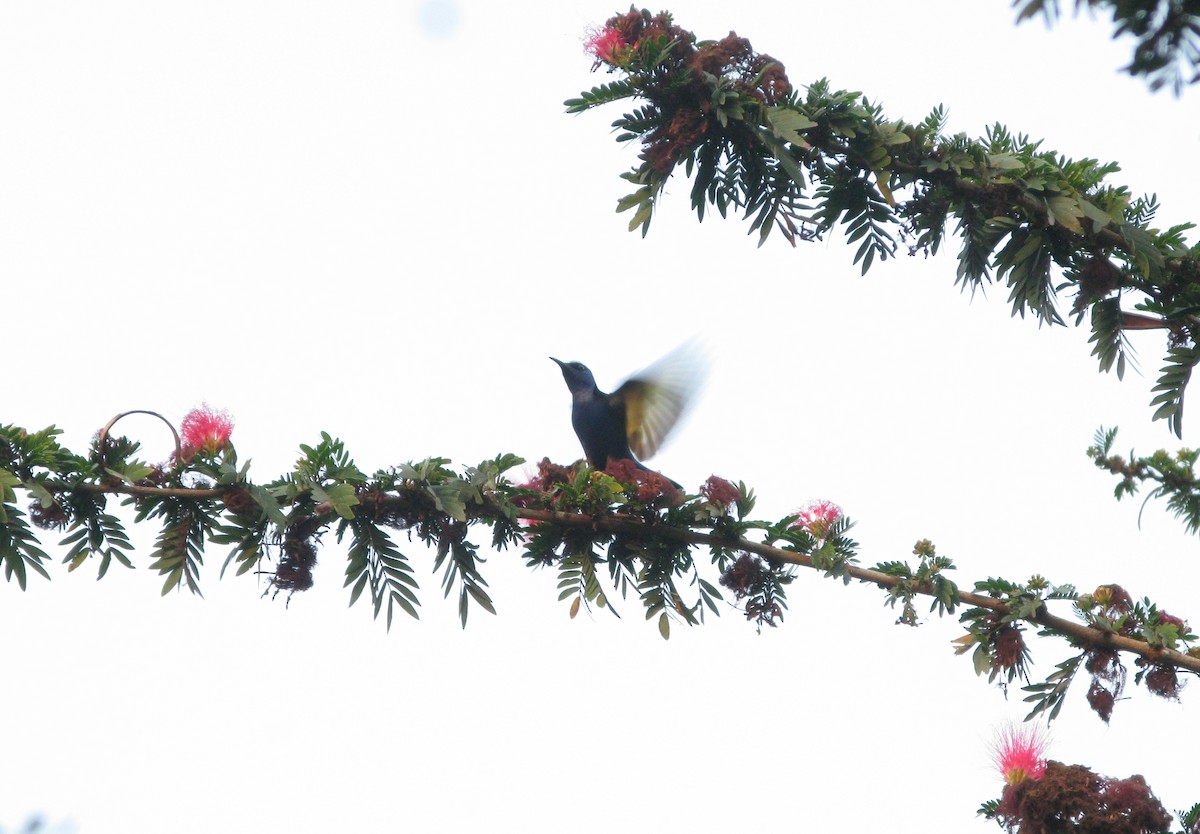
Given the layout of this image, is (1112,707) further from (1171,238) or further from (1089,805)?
(1171,238)

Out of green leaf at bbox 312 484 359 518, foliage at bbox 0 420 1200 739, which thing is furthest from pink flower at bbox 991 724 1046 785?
green leaf at bbox 312 484 359 518

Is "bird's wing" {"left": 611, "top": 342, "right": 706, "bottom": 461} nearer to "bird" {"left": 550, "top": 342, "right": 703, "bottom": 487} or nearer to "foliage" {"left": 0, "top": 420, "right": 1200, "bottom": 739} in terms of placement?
"bird" {"left": 550, "top": 342, "right": 703, "bottom": 487}

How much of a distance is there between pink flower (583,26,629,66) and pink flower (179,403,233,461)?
5.18ft

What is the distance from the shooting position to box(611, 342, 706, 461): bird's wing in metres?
5.53

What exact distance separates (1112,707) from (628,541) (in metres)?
1.47

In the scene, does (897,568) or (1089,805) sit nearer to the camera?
(1089,805)

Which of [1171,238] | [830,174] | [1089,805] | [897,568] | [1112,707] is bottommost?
[1089,805]

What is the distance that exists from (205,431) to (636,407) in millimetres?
2853

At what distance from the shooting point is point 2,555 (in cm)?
329

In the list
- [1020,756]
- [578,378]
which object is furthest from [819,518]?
[578,378]

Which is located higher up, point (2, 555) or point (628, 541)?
point (628, 541)

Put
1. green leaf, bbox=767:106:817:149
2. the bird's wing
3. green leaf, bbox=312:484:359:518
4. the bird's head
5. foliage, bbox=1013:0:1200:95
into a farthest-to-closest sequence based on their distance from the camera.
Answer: the bird's head
the bird's wing
green leaf, bbox=767:106:817:149
green leaf, bbox=312:484:359:518
foliage, bbox=1013:0:1200:95

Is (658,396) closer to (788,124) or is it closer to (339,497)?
(788,124)

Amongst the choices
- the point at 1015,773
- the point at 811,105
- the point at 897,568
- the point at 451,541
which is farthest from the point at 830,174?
the point at 1015,773
